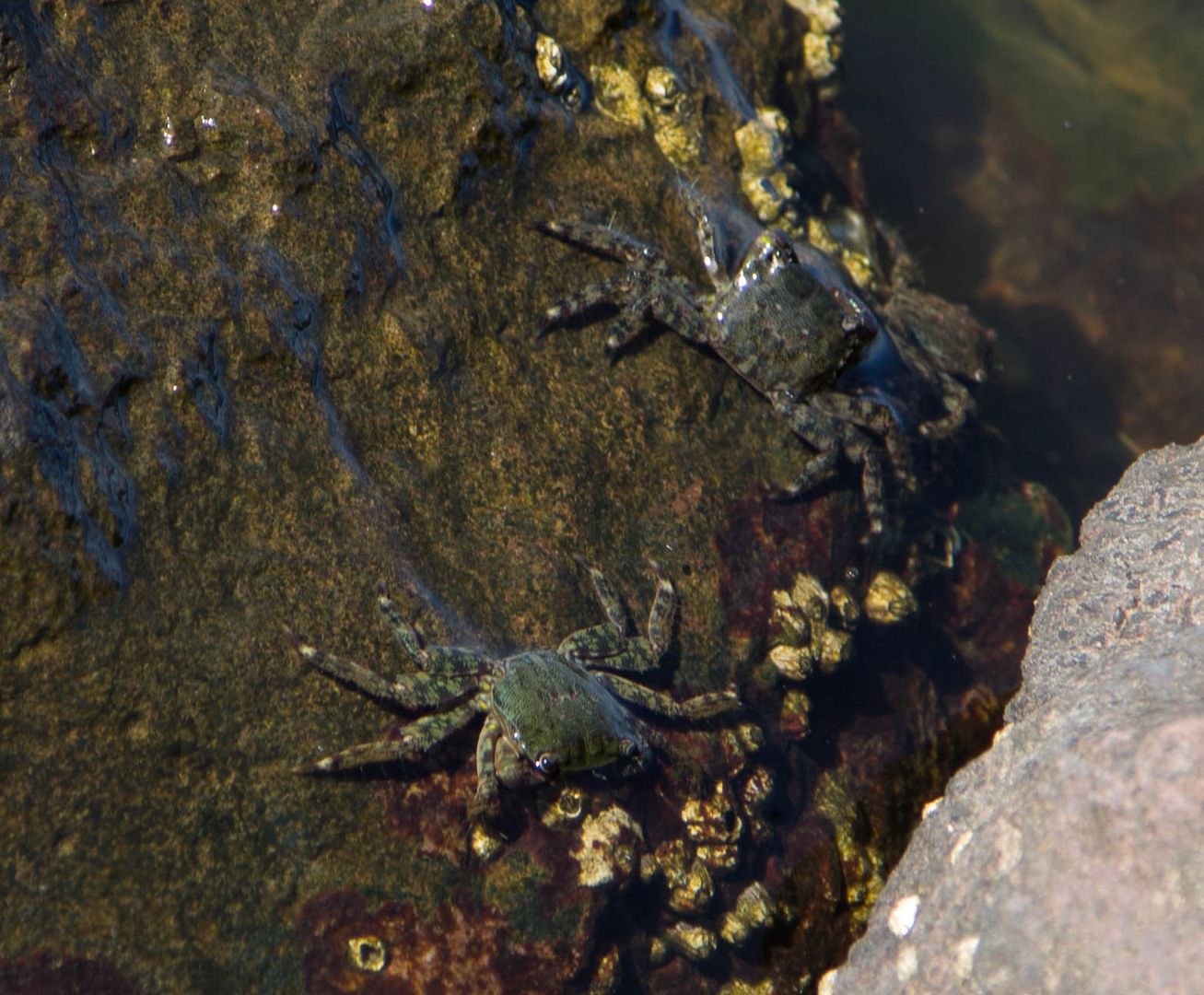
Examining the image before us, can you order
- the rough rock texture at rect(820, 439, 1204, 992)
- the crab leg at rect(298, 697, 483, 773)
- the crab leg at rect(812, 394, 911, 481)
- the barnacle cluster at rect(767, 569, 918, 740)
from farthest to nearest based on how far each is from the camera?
the crab leg at rect(812, 394, 911, 481) → the barnacle cluster at rect(767, 569, 918, 740) → the crab leg at rect(298, 697, 483, 773) → the rough rock texture at rect(820, 439, 1204, 992)

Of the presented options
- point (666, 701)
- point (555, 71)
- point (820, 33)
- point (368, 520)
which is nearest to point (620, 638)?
point (666, 701)

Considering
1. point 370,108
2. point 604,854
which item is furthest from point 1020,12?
point 604,854

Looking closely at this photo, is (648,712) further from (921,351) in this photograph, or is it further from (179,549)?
(921,351)

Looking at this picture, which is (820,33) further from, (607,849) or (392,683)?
(607,849)

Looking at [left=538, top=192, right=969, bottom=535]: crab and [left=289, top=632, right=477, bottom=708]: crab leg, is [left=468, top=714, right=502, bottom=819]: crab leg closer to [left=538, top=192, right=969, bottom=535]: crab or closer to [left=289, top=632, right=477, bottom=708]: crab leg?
[left=289, top=632, right=477, bottom=708]: crab leg

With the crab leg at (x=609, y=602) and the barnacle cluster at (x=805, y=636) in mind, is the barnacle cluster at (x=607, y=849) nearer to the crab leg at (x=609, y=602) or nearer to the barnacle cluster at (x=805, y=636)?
the crab leg at (x=609, y=602)

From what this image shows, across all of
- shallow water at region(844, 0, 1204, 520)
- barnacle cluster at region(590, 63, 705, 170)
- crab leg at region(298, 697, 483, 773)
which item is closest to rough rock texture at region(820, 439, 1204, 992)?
crab leg at region(298, 697, 483, 773)
